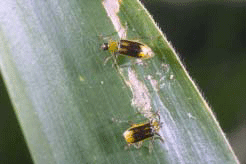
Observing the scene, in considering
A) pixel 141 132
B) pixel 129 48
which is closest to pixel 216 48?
pixel 129 48

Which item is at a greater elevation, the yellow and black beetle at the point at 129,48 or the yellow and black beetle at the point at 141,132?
the yellow and black beetle at the point at 129,48

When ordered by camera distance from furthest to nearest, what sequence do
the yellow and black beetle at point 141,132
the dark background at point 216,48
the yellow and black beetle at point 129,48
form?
the dark background at point 216,48, the yellow and black beetle at point 129,48, the yellow and black beetle at point 141,132

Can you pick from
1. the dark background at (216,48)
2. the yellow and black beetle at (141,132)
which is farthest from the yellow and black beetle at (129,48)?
the dark background at (216,48)

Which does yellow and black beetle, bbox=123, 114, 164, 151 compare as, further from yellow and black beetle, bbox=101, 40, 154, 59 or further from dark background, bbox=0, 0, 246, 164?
dark background, bbox=0, 0, 246, 164

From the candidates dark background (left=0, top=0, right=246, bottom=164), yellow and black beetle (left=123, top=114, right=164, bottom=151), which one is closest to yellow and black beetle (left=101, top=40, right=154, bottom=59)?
yellow and black beetle (left=123, top=114, right=164, bottom=151)

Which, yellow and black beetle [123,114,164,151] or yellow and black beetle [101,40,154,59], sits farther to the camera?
yellow and black beetle [101,40,154,59]

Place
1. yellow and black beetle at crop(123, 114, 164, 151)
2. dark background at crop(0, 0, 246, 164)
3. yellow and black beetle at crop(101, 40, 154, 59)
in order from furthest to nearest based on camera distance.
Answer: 1. dark background at crop(0, 0, 246, 164)
2. yellow and black beetle at crop(101, 40, 154, 59)
3. yellow and black beetle at crop(123, 114, 164, 151)

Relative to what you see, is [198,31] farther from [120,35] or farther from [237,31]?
[120,35]

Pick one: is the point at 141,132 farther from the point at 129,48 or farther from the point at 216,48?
the point at 216,48

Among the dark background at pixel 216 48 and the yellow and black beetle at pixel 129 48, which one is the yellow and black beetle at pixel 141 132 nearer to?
the yellow and black beetle at pixel 129 48
